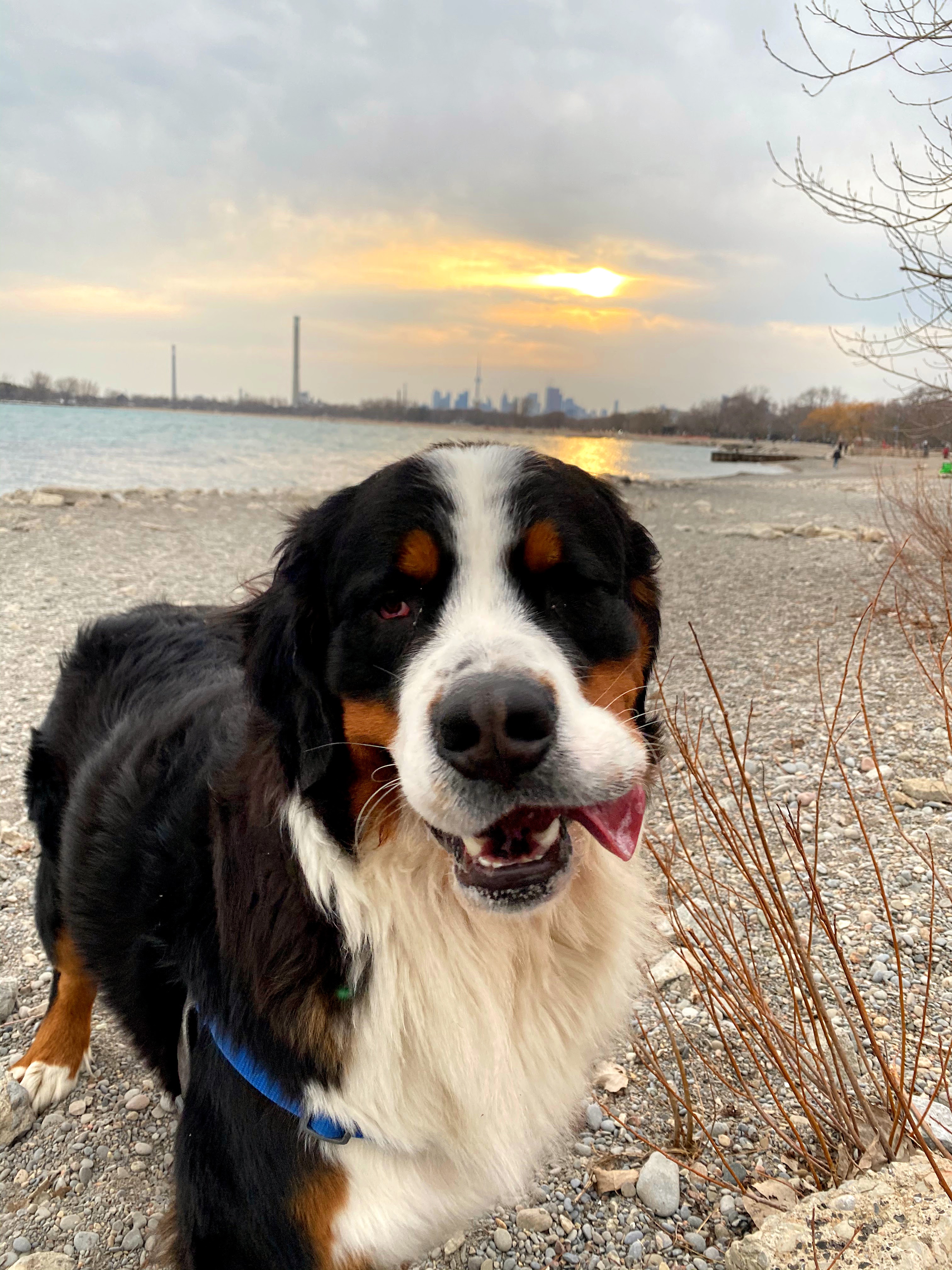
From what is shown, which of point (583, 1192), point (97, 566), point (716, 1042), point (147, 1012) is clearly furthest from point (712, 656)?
point (97, 566)

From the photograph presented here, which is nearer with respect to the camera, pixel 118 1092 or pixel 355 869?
pixel 355 869

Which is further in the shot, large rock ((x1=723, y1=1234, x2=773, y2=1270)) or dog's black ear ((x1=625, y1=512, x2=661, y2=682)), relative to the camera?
dog's black ear ((x1=625, y1=512, x2=661, y2=682))

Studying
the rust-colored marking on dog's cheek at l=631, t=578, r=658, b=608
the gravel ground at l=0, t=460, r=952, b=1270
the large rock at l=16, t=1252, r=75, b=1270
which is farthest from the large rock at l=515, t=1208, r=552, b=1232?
the rust-colored marking on dog's cheek at l=631, t=578, r=658, b=608

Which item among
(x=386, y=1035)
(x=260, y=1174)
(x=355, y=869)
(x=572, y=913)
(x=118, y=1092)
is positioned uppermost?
(x=355, y=869)

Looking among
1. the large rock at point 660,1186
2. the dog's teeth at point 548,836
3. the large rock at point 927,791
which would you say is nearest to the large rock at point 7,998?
the large rock at point 660,1186

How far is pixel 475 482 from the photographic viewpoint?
198 centimetres

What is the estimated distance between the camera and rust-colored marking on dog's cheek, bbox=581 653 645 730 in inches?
76.1

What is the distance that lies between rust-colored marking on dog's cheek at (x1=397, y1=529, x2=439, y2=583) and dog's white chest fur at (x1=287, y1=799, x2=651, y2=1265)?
23.2 inches

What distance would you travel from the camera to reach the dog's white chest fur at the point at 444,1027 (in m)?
1.85

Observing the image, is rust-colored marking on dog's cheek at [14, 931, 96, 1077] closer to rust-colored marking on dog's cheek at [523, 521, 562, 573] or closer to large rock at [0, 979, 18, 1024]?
large rock at [0, 979, 18, 1024]

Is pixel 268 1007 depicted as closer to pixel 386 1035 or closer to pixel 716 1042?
pixel 386 1035

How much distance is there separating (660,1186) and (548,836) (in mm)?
1490

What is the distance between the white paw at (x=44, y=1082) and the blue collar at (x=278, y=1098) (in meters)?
1.35

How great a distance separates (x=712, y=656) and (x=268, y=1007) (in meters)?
7.18
